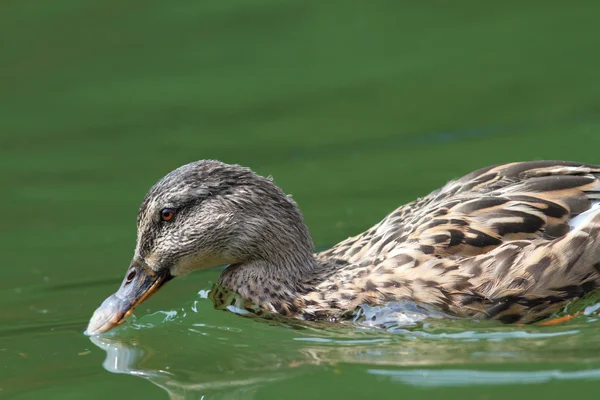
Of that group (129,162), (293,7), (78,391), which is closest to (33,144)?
(129,162)

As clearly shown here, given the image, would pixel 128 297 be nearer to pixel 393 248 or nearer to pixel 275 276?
pixel 275 276

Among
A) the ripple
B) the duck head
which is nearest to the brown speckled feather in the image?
the duck head

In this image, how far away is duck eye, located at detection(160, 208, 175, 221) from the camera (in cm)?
797

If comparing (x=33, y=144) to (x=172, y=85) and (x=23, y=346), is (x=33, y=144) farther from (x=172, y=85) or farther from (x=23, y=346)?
(x=23, y=346)

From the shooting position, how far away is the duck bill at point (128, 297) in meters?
7.97

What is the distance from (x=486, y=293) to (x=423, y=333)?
54cm

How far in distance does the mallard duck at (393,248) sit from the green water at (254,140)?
24cm

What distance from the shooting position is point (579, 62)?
42.8 ft

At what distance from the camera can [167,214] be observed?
26.2 feet

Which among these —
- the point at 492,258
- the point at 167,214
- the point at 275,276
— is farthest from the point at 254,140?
the point at 492,258

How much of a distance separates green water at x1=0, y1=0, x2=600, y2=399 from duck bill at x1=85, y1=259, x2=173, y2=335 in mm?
132

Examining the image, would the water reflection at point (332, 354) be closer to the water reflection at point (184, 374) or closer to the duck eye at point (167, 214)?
the water reflection at point (184, 374)

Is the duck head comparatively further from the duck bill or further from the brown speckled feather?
the brown speckled feather

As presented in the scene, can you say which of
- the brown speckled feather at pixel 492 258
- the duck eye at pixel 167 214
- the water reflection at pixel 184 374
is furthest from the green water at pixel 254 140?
the duck eye at pixel 167 214
